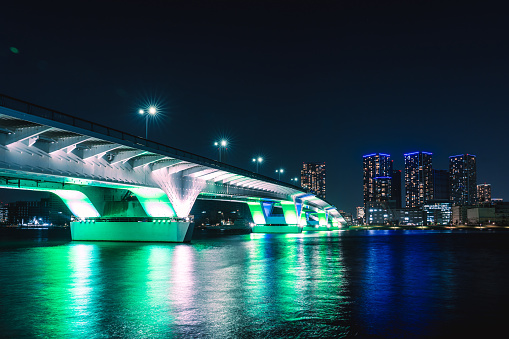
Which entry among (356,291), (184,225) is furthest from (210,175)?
(356,291)

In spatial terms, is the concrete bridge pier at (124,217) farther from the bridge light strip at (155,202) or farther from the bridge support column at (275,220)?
the bridge support column at (275,220)

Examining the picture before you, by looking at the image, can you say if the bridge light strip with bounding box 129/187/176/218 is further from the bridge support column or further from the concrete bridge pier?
the bridge support column

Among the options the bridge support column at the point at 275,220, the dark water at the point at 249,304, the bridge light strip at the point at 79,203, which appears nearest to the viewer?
the dark water at the point at 249,304

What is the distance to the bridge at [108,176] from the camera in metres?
31.6

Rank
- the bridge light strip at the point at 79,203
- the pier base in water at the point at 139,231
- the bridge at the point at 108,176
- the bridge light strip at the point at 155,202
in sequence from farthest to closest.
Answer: the bridge light strip at the point at 79,203 → the pier base in water at the point at 139,231 → the bridge light strip at the point at 155,202 → the bridge at the point at 108,176

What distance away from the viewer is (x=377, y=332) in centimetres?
941

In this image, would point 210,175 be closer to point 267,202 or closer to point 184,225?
point 184,225

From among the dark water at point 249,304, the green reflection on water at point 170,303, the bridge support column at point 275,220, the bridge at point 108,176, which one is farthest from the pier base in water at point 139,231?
the bridge support column at point 275,220

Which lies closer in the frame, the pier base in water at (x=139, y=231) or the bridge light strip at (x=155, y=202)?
the bridge light strip at (x=155, y=202)

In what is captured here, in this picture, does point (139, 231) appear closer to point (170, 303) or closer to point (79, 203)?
point (79, 203)

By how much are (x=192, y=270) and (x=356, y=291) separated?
9.58m

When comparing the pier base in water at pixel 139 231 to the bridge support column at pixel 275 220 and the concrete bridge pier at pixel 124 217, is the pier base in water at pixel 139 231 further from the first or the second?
the bridge support column at pixel 275 220

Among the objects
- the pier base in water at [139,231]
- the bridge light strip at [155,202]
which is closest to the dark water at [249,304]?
the bridge light strip at [155,202]

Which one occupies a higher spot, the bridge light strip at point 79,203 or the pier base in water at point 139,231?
the bridge light strip at point 79,203
